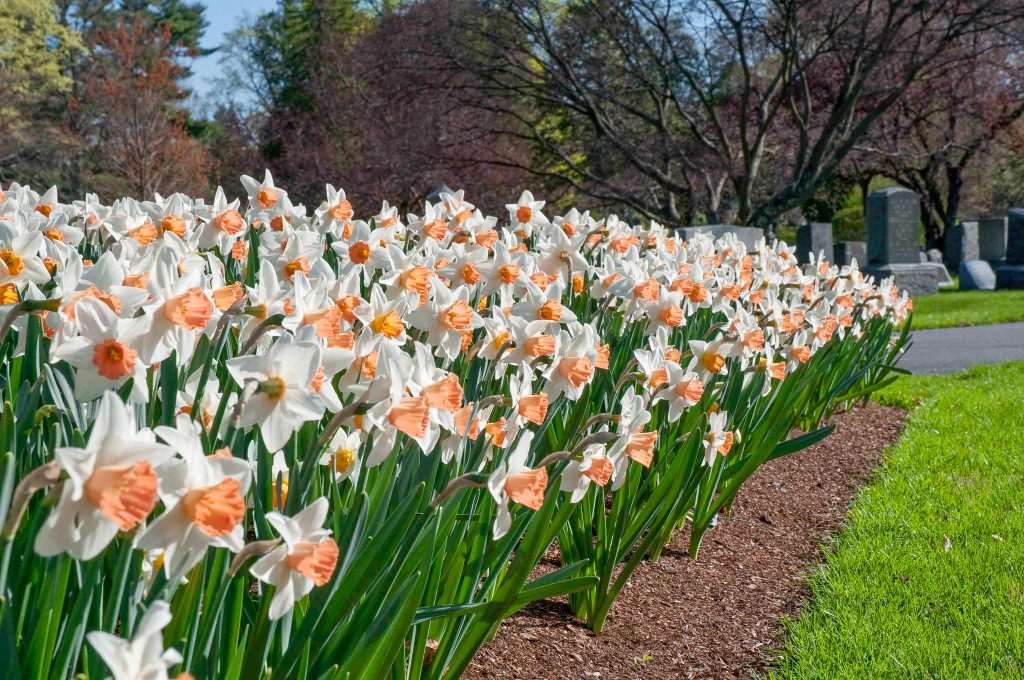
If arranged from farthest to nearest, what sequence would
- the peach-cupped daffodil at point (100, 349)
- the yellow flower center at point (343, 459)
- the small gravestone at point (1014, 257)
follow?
1. the small gravestone at point (1014, 257)
2. the yellow flower center at point (343, 459)
3. the peach-cupped daffodil at point (100, 349)

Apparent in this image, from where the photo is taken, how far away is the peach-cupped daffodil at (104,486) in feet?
2.94

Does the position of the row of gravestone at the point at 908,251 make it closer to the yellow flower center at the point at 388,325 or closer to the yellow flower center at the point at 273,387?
the yellow flower center at the point at 388,325

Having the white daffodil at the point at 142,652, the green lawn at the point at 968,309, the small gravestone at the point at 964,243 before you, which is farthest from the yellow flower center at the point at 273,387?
the small gravestone at the point at 964,243

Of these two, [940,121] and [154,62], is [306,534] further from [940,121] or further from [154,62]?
[940,121]

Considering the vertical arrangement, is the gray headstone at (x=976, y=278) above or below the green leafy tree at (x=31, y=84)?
below

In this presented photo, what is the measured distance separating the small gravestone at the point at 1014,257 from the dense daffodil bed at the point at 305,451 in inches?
663

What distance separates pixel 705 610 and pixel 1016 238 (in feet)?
60.6

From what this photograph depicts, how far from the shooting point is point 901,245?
17672 mm

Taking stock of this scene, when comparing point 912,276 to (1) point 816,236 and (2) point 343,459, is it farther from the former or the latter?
(2) point 343,459

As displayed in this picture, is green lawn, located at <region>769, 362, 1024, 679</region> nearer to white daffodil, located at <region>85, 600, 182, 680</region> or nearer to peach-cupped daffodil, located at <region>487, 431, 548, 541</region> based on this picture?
peach-cupped daffodil, located at <region>487, 431, 548, 541</region>

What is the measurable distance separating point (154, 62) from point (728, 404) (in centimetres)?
2477

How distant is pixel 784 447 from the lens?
2.95 metres

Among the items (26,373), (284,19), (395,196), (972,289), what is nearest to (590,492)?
(26,373)

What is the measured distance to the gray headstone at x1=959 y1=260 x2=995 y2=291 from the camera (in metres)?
18.2
